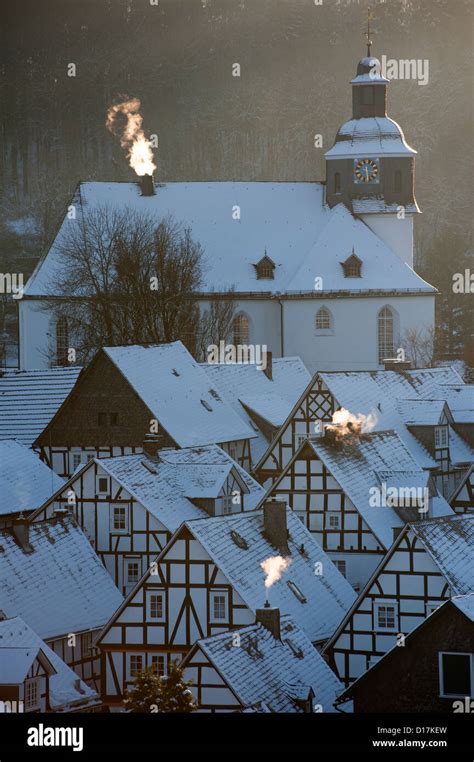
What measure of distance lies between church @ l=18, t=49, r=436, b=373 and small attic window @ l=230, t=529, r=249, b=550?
40.0 metres

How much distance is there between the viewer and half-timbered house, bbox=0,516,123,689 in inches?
1625

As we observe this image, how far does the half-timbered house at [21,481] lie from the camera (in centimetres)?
5019

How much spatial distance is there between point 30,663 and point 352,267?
49.2 metres

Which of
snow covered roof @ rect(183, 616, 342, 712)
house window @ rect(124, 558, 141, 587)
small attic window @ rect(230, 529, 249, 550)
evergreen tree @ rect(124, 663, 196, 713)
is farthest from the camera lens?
house window @ rect(124, 558, 141, 587)

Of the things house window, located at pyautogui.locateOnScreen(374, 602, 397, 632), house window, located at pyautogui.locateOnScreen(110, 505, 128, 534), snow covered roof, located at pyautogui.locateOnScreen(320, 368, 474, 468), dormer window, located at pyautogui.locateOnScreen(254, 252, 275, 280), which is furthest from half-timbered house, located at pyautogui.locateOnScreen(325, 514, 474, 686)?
dormer window, located at pyautogui.locateOnScreen(254, 252, 275, 280)

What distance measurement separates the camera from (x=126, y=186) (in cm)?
8906

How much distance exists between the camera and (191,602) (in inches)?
1601

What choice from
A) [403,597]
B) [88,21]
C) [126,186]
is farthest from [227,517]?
[88,21]

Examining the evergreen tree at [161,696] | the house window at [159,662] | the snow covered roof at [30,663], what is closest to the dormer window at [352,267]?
the house window at [159,662]

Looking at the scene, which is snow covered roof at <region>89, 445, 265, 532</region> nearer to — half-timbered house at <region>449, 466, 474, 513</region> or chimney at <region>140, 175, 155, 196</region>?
half-timbered house at <region>449, 466, 474, 513</region>

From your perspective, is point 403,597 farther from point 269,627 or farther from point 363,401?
point 363,401

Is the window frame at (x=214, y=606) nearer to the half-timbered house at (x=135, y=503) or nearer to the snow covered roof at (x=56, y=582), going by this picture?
the snow covered roof at (x=56, y=582)

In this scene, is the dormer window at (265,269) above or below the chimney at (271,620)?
above

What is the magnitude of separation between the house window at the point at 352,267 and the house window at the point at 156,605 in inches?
1736
